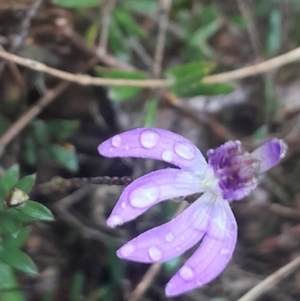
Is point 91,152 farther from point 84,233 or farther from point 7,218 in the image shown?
point 7,218

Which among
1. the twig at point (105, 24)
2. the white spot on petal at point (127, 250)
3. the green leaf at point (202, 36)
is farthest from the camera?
the green leaf at point (202, 36)

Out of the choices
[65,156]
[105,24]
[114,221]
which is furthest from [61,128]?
[114,221]

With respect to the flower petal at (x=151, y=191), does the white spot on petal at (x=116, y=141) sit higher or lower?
higher

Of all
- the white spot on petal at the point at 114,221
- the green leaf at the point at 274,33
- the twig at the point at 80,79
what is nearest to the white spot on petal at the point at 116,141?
the white spot on petal at the point at 114,221

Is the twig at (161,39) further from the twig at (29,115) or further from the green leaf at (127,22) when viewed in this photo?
the twig at (29,115)

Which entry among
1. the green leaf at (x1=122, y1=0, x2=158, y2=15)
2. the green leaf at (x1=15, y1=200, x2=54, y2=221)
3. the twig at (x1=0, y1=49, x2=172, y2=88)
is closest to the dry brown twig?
the twig at (x1=0, y1=49, x2=172, y2=88)

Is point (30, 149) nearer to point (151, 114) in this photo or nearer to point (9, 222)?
point (151, 114)

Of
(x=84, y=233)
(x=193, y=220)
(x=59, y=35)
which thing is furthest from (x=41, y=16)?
(x=193, y=220)
